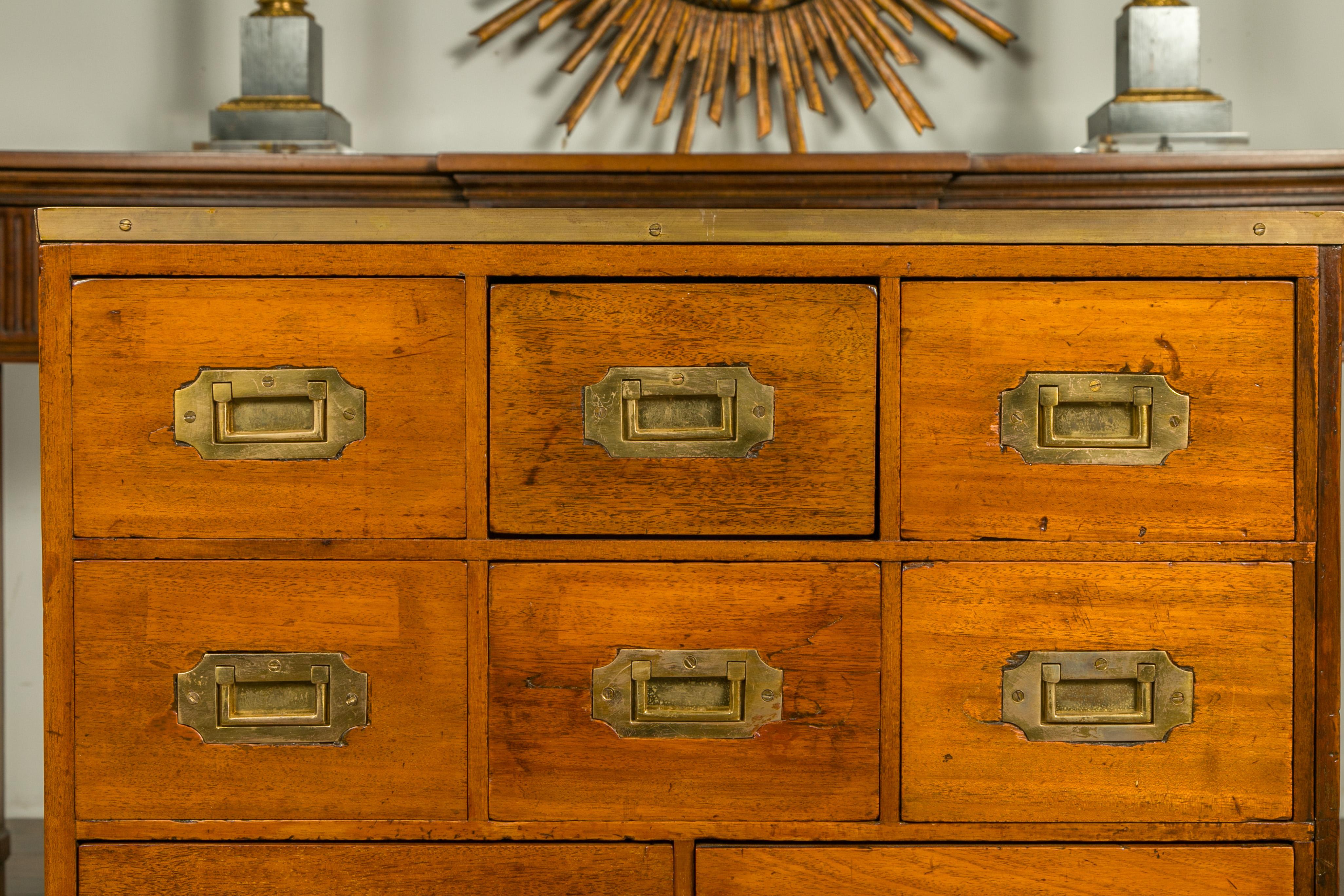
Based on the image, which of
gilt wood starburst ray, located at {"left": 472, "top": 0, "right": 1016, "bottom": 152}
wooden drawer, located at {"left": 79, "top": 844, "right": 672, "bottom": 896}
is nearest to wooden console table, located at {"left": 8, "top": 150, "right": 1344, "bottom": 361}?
gilt wood starburst ray, located at {"left": 472, "top": 0, "right": 1016, "bottom": 152}

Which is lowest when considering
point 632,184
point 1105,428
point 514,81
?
point 1105,428

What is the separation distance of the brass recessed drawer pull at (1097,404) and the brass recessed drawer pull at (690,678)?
300mm

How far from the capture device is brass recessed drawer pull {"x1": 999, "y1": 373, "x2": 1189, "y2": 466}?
84cm

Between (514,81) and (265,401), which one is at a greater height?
(514,81)

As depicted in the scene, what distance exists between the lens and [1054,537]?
85cm

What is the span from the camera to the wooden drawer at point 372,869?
0.85 metres

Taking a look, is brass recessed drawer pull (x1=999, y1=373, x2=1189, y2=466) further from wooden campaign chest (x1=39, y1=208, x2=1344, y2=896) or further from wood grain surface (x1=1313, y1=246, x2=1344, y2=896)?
wood grain surface (x1=1313, y1=246, x2=1344, y2=896)

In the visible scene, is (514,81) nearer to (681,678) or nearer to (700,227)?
(700,227)

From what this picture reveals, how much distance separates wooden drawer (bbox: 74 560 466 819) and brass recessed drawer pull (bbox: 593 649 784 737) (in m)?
0.13

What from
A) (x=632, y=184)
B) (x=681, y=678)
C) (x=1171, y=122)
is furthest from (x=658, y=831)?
(x=1171, y=122)

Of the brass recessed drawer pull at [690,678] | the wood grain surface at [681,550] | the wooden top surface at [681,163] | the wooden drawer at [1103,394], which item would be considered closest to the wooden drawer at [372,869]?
the brass recessed drawer pull at [690,678]

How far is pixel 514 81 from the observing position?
4.63ft

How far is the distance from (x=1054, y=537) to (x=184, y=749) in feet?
2.59

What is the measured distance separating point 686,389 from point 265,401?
0.37 m
